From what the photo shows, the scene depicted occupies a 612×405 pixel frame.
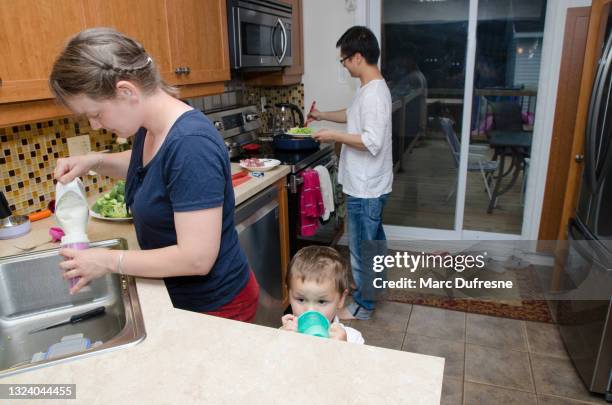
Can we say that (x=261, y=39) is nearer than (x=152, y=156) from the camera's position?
No

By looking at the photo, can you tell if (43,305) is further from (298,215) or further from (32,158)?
(298,215)

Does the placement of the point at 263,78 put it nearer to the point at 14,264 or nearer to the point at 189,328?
the point at 14,264

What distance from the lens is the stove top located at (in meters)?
2.51

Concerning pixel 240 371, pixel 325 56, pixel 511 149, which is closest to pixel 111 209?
pixel 240 371

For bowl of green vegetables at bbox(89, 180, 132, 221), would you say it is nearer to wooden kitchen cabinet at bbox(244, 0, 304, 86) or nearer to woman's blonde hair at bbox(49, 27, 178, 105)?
woman's blonde hair at bbox(49, 27, 178, 105)

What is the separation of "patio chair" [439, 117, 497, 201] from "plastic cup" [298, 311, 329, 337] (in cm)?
265

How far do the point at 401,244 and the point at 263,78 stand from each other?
165cm

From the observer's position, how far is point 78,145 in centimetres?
185

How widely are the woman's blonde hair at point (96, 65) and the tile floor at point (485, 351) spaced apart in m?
1.79

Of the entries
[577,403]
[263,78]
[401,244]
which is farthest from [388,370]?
[401,244]

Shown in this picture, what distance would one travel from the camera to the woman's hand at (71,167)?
1.19 metres

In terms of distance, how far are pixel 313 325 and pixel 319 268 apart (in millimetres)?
318

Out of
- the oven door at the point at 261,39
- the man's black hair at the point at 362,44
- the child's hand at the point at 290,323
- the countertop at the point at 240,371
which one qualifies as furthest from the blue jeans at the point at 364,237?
the countertop at the point at 240,371

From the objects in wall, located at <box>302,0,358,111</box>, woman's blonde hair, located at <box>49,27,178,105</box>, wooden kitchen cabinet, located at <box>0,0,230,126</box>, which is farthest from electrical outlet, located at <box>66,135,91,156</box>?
wall, located at <box>302,0,358,111</box>
